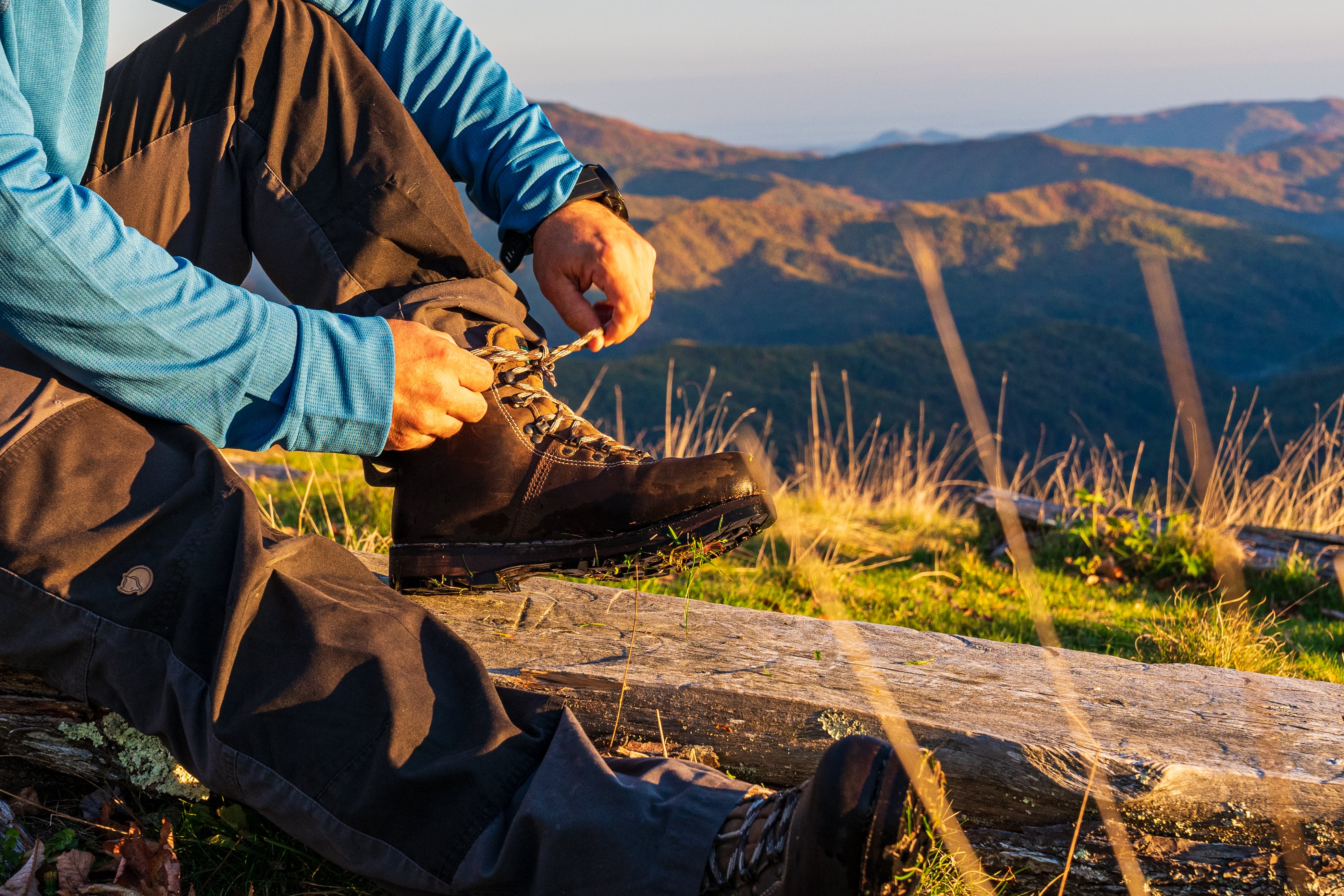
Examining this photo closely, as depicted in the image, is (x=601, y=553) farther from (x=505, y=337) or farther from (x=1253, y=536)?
(x=1253, y=536)

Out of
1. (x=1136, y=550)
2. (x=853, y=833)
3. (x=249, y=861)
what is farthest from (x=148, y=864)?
(x=1136, y=550)

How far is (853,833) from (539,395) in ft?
3.23

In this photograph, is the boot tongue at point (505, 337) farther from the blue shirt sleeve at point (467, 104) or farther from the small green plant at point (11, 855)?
the small green plant at point (11, 855)

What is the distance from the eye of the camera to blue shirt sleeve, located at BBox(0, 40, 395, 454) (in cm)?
116

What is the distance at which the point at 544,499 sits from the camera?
1.64 metres

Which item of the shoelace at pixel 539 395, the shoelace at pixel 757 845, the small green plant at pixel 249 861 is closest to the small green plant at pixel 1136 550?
the shoelace at pixel 539 395

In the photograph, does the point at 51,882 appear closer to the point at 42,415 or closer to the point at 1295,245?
the point at 42,415

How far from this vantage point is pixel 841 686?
5.36ft

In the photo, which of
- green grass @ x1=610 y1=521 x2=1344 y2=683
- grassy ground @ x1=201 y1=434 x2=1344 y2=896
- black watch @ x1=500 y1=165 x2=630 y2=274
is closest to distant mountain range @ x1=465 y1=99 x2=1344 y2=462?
grassy ground @ x1=201 y1=434 x2=1344 y2=896

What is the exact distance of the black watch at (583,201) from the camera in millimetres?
1870

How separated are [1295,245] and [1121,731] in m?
150

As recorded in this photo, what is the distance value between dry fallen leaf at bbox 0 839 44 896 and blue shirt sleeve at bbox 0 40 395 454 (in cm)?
63

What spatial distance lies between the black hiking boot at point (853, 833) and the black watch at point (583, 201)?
1.25 m

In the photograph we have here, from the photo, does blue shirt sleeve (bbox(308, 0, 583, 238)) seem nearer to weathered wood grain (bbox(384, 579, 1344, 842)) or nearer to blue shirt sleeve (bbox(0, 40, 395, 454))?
blue shirt sleeve (bbox(0, 40, 395, 454))
